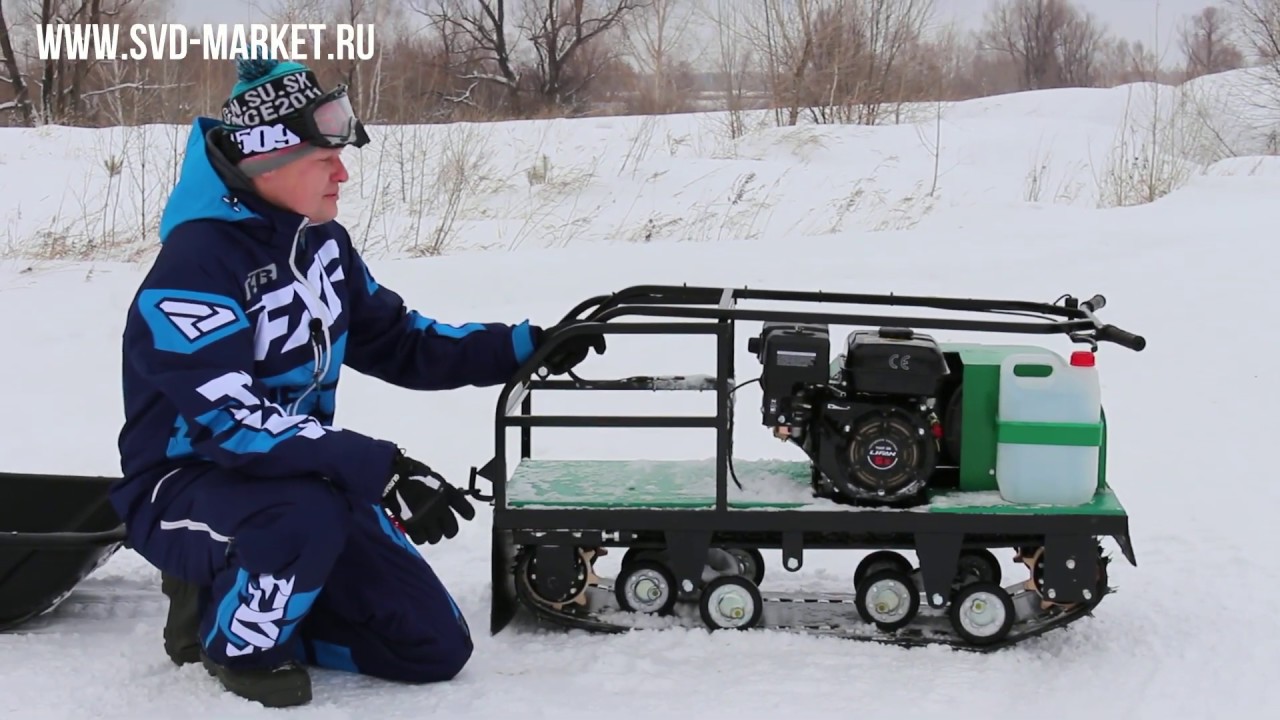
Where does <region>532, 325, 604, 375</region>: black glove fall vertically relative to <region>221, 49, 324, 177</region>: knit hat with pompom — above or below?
below

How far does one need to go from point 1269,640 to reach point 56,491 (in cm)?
336

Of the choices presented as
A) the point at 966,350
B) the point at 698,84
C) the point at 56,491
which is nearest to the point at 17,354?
the point at 56,491

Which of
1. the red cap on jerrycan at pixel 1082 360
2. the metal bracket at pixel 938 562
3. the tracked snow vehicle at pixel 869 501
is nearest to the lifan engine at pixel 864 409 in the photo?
the tracked snow vehicle at pixel 869 501

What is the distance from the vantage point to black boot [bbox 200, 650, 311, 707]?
2824 millimetres

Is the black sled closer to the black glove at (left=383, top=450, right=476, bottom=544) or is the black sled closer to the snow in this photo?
the snow

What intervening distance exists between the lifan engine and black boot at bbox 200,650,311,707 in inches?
50.4

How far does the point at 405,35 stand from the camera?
18750 mm

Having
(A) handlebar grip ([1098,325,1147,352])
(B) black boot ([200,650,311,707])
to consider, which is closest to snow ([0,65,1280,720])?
(B) black boot ([200,650,311,707])

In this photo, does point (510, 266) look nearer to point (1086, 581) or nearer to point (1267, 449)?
point (1267, 449)

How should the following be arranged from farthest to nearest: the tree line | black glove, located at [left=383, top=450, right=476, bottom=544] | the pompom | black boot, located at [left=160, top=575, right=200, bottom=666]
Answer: the tree line
black boot, located at [left=160, top=575, right=200, bottom=666]
the pompom
black glove, located at [left=383, top=450, right=476, bottom=544]

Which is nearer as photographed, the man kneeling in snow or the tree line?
the man kneeling in snow

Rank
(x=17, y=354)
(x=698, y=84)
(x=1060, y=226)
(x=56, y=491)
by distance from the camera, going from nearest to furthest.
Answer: (x=56, y=491), (x=17, y=354), (x=1060, y=226), (x=698, y=84)

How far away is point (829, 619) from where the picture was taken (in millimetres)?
3365

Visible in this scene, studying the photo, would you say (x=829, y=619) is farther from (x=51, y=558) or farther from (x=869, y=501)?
(x=51, y=558)
